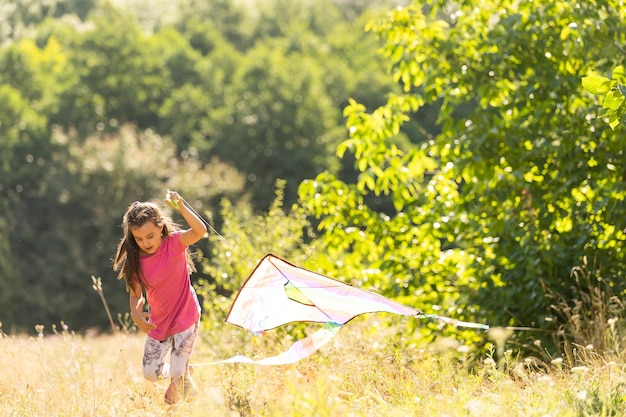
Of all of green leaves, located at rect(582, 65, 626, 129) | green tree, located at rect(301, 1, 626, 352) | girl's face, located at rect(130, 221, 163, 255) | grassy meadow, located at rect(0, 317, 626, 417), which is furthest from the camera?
green tree, located at rect(301, 1, 626, 352)

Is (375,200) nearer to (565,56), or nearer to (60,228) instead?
(60,228)

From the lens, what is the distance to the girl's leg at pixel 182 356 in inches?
218

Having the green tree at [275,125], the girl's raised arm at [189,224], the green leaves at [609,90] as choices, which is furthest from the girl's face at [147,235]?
the green tree at [275,125]

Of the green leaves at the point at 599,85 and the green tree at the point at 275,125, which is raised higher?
the green leaves at the point at 599,85

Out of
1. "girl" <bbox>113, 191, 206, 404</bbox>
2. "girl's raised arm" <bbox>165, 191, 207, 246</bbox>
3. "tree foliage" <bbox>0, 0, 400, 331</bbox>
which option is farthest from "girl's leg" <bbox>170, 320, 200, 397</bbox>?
"tree foliage" <bbox>0, 0, 400, 331</bbox>

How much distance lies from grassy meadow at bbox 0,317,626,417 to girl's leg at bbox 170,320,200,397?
123 millimetres

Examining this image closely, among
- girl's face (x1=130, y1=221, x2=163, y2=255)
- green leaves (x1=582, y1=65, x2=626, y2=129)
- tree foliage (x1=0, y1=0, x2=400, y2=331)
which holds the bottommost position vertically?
tree foliage (x1=0, y1=0, x2=400, y2=331)

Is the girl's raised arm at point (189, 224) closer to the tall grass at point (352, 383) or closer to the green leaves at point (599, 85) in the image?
the tall grass at point (352, 383)

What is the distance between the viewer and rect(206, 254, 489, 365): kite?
558 centimetres

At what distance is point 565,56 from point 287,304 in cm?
359

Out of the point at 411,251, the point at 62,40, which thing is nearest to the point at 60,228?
the point at 62,40

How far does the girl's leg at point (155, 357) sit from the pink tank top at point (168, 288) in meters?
0.04

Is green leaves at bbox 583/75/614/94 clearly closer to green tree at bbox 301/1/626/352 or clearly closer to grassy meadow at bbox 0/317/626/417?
grassy meadow at bbox 0/317/626/417

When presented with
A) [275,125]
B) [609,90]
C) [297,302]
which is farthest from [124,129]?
[609,90]
